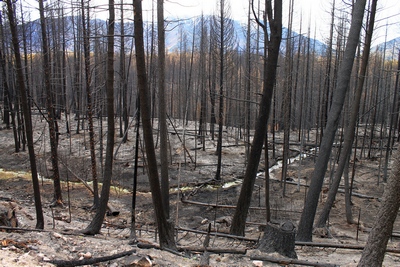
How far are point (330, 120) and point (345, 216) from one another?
236 inches

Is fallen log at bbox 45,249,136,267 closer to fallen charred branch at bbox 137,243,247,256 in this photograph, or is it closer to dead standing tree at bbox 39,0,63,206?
fallen charred branch at bbox 137,243,247,256

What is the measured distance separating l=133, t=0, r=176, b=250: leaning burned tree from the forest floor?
0.39 metres

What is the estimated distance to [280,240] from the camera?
461cm

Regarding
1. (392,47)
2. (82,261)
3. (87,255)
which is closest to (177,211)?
(87,255)

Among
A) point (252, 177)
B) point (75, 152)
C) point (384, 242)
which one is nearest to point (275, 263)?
point (384, 242)

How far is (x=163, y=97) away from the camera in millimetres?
7453

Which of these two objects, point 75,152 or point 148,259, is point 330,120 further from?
point 75,152

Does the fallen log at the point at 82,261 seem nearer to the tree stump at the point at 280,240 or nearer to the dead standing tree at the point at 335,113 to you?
the tree stump at the point at 280,240

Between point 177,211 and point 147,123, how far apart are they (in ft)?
12.4

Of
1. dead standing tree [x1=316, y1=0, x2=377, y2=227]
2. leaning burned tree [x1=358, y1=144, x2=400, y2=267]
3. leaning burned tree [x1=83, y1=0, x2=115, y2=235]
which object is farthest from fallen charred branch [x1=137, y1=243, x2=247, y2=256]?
dead standing tree [x1=316, y1=0, x2=377, y2=227]

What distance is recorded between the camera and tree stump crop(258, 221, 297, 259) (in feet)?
15.1

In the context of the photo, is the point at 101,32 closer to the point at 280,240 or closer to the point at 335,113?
the point at 335,113

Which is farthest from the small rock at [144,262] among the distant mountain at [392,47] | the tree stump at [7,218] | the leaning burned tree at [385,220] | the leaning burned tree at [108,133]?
the distant mountain at [392,47]

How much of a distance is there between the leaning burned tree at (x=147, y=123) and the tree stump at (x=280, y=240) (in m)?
1.67
